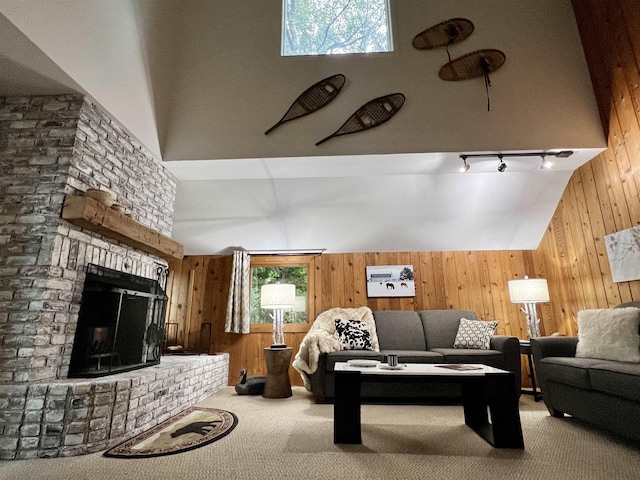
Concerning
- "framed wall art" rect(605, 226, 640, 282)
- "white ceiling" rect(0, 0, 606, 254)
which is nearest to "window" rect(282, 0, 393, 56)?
"white ceiling" rect(0, 0, 606, 254)

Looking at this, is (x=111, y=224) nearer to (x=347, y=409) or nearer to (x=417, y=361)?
(x=347, y=409)

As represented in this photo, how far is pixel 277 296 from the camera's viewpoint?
3.63m

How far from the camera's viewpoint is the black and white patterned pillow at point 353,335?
3.47 meters

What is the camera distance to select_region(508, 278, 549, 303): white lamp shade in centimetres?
354

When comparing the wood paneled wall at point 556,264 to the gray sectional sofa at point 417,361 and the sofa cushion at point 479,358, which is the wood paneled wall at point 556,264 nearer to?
the gray sectional sofa at point 417,361

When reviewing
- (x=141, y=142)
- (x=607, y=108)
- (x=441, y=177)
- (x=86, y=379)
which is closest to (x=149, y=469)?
(x=86, y=379)

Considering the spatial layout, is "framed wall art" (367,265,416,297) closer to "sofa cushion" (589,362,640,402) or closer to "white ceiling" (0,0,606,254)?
"white ceiling" (0,0,606,254)

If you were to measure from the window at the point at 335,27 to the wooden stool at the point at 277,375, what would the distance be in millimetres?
3131

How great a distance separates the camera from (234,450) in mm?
1897

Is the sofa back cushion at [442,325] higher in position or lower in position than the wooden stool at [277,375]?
higher

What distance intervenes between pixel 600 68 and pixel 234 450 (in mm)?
4333

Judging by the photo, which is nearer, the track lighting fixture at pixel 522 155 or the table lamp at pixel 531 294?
the track lighting fixture at pixel 522 155

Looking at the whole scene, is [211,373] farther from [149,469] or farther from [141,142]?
[141,142]

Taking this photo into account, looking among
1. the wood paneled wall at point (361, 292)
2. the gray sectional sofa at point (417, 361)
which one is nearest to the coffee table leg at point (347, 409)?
the gray sectional sofa at point (417, 361)
